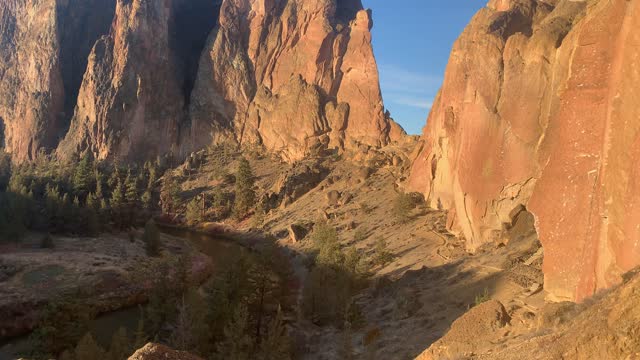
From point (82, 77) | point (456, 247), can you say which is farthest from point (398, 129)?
point (82, 77)

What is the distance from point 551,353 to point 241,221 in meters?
63.3

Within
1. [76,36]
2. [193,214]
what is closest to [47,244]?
[193,214]

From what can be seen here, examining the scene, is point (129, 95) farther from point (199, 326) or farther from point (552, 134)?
point (552, 134)

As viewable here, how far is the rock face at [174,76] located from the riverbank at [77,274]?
142 ft

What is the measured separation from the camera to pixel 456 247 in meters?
34.9

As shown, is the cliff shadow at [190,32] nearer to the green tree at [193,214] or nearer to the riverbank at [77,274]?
the green tree at [193,214]

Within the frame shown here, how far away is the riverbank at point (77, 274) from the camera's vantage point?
34.3 meters

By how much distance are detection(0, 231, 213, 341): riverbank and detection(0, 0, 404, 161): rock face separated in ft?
142

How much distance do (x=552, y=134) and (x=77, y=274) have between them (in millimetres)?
39029

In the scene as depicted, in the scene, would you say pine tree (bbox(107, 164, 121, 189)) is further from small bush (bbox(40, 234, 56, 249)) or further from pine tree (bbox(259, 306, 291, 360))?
pine tree (bbox(259, 306, 291, 360))

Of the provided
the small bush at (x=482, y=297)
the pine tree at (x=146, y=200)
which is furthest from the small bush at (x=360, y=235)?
the pine tree at (x=146, y=200)

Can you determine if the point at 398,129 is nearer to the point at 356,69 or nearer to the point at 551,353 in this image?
the point at 356,69

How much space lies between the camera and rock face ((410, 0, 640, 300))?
1441 cm

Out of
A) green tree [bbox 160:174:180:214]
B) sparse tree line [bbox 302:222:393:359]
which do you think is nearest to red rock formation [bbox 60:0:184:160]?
green tree [bbox 160:174:180:214]
